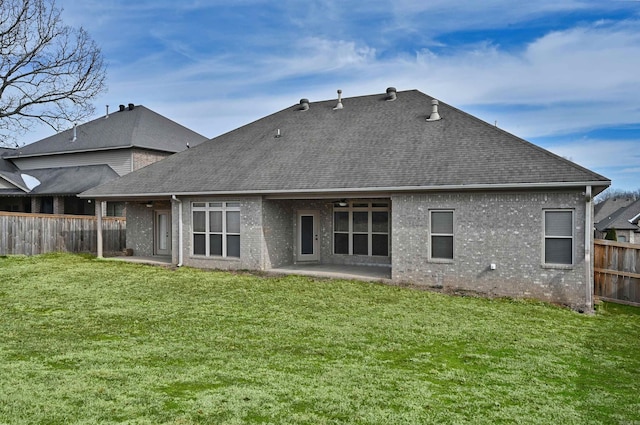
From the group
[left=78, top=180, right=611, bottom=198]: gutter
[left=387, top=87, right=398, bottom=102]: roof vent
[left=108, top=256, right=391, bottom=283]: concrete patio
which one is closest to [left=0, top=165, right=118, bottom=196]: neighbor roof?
[left=78, top=180, right=611, bottom=198]: gutter

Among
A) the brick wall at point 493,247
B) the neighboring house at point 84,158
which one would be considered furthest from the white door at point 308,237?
the neighboring house at point 84,158

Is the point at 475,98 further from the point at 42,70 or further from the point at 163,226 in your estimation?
the point at 42,70

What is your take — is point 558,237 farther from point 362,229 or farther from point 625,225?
point 625,225

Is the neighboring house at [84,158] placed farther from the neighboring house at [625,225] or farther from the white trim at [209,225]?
the neighboring house at [625,225]

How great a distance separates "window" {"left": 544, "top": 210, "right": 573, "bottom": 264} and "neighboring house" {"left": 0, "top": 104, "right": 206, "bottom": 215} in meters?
21.3

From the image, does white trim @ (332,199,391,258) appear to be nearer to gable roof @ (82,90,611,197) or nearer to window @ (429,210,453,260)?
gable roof @ (82,90,611,197)

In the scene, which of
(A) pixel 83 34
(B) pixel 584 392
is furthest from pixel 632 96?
(A) pixel 83 34

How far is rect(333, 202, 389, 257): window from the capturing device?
1559cm

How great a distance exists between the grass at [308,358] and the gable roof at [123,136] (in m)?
16.2

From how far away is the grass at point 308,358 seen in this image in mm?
4566

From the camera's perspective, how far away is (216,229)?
51.4 feet

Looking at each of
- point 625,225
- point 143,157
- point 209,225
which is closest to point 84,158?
point 143,157

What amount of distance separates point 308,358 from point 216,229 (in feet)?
32.8

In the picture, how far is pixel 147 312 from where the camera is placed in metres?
9.32
